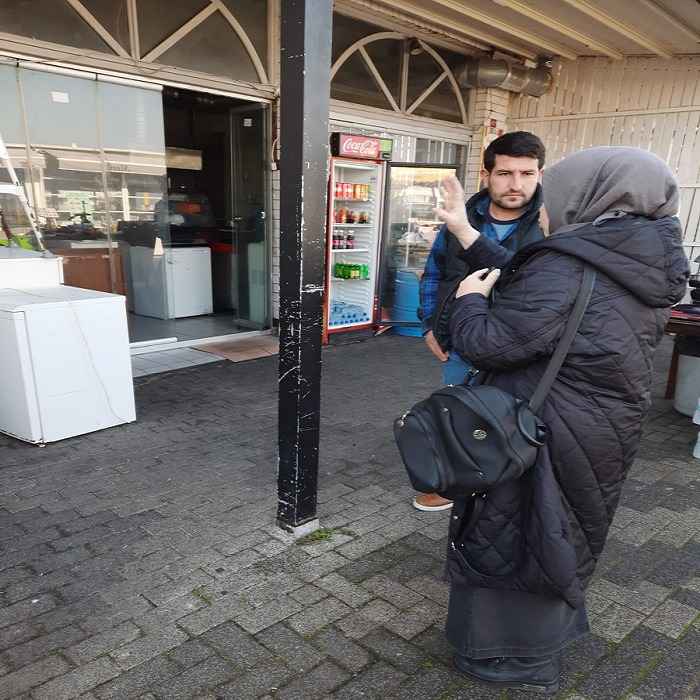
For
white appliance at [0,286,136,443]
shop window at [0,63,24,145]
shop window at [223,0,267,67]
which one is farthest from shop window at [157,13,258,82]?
white appliance at [0,286,136,443]

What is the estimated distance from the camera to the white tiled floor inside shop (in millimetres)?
5887

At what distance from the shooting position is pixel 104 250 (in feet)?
21.2

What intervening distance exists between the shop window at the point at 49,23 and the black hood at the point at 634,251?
210 inches

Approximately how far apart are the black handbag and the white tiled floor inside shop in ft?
14.9

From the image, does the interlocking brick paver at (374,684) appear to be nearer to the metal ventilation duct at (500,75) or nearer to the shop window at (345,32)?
the shop window at (345,32)

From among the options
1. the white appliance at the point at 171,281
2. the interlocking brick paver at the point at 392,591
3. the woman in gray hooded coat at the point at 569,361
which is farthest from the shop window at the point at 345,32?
the interlocking brick paver at the point at 392,591

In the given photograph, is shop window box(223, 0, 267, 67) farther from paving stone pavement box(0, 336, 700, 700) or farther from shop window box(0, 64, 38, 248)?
paving stone pavement box(0, 336, 700, 700)

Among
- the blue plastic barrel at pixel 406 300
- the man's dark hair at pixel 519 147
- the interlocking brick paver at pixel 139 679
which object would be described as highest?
the man's dark hair at pixel 519 147

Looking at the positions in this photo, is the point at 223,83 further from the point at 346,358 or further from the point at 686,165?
the point at 686,165

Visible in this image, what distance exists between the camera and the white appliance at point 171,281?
7203mm

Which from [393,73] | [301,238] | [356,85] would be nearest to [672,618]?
[301,238]

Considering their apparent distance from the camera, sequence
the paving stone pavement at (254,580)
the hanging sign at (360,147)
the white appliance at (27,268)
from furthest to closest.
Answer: the hanging sign at (360,147) → the white appliance at (27,268) → the paving stone pavement at (254,580)

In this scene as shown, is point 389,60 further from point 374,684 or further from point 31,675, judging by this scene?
point 31,675

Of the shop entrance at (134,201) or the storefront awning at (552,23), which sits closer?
the shop entrance at (134,201)
